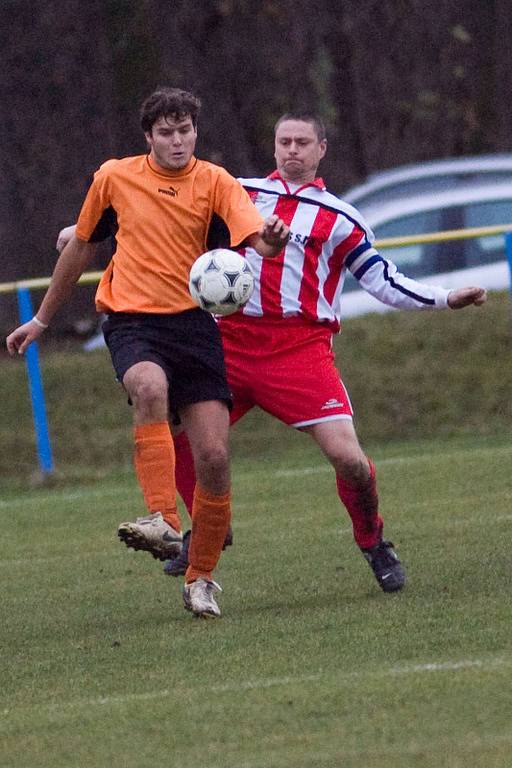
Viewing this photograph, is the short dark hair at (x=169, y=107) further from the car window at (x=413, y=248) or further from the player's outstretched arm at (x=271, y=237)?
the car window at (x=413, y=248)

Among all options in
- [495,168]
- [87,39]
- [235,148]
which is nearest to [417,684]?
[495,168]

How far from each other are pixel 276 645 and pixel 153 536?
25.5 inches

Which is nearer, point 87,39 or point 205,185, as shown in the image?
point 205,185

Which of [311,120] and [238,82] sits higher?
[311,120]

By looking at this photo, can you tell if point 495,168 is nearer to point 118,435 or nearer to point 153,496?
point 118,435

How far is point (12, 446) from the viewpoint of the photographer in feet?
45.2

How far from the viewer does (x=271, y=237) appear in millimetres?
6684

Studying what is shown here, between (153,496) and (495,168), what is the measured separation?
945 centimetres

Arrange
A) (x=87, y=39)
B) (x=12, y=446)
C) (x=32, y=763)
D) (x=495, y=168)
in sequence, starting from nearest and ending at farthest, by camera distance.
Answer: (x=32, y=763), (x=12, y=446), (x=495, y=168), (x=87, y=39)

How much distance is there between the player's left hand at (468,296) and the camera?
7.17 metres

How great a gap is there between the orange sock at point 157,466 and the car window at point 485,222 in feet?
26.0

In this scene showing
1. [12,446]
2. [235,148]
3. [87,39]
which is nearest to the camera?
[12,446]

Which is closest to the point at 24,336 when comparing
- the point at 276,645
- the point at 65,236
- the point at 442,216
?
the point at 65,236

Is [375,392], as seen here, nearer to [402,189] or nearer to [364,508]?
[402,189]
